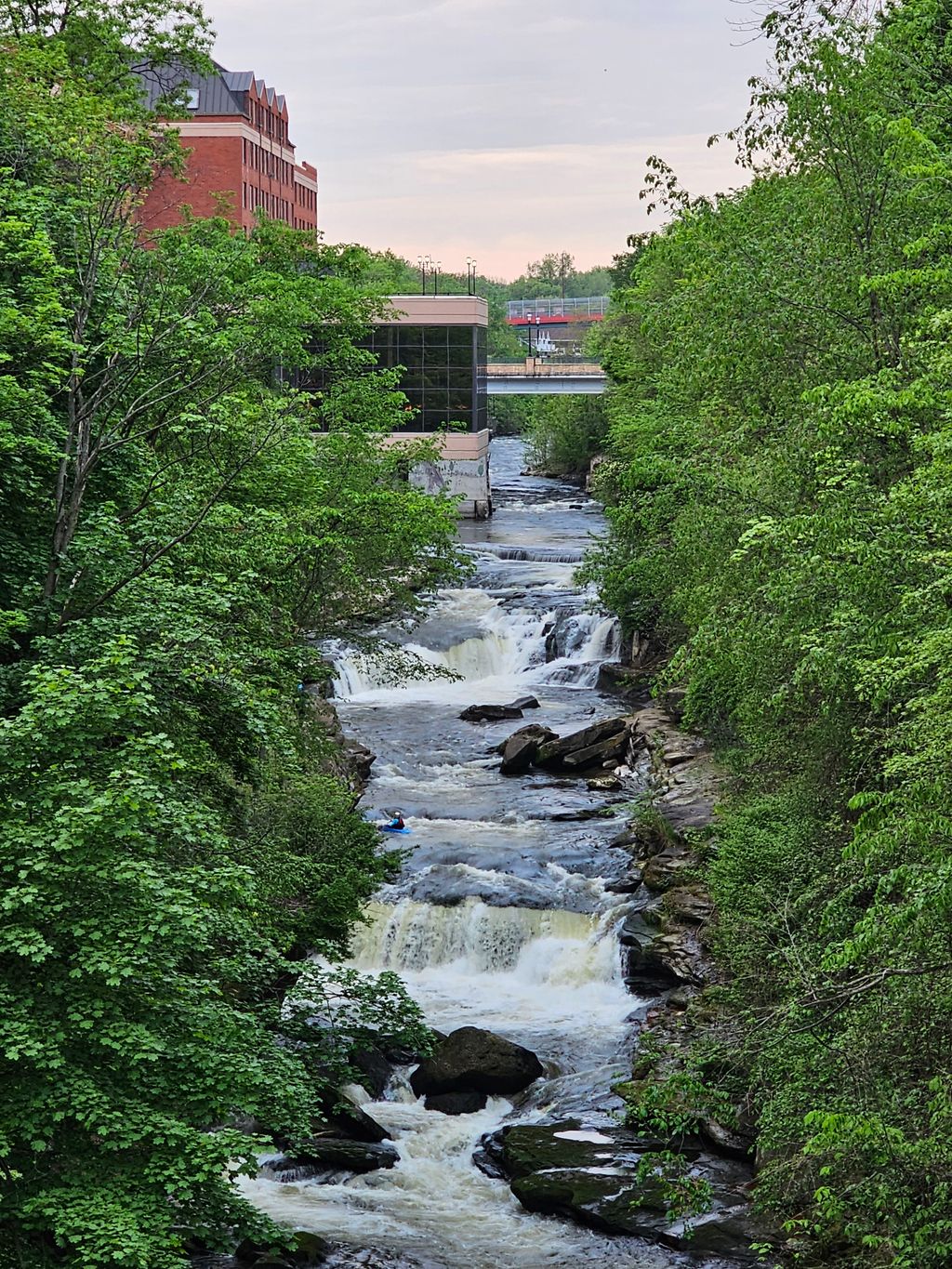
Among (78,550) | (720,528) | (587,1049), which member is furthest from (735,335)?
(587,1049)

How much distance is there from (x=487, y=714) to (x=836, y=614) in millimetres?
23269

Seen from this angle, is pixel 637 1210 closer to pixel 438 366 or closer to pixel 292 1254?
pixel 292 1254

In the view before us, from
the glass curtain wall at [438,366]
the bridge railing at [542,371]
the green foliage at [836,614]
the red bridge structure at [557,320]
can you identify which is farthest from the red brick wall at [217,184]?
the red bridge structure at [557,320]

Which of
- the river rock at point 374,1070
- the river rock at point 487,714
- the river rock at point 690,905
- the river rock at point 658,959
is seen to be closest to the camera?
the river rock at point 374,1070

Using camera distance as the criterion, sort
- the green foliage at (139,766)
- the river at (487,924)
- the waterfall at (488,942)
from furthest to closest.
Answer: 1. the waterfall at (488,942)
2. the river at (487,924)
3. the green foliage at (139,766)

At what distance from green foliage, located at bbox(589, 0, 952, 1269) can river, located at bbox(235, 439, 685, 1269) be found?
3.03m

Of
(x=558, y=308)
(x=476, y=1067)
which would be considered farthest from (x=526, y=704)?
(x=558, y=308)

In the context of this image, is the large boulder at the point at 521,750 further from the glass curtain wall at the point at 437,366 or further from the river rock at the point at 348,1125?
the glass curtain wall at the point at 437,366

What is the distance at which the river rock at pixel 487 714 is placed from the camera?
118ft

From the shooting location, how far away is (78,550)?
13320 millimetres

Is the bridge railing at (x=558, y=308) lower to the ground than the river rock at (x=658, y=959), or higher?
higher

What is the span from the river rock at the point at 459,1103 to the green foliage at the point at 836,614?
136 inches

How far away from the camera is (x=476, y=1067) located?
18859 mm

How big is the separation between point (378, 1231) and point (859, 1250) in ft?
17.7
